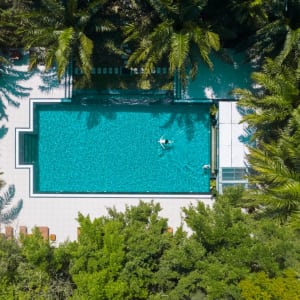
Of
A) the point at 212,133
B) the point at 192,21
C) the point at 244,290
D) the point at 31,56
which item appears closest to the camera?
the point at 244,290

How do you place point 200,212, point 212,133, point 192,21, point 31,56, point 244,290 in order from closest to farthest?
1. point 244,290
2. point 200,212
3. point 192,21
4. point 31,56
5. point 212,133

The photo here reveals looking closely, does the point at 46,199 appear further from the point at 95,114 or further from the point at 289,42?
the point at 289,42

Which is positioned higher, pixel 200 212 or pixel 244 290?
pixel 200 212

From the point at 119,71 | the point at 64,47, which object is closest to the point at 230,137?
the point at 119,71

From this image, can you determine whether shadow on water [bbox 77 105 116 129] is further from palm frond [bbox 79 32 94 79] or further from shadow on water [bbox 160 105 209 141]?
palm frond [bbox 79 32 94 79]

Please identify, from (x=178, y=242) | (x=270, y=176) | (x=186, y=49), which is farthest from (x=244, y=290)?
(x=186, y=49)

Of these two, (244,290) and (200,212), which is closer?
(244,290)

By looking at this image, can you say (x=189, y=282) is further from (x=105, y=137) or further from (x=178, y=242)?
(x=105, y=137)

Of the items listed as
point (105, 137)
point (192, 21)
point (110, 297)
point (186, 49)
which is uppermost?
point (192, 21)
